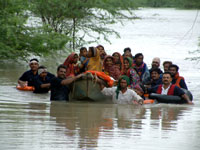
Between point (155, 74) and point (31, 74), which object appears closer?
point (155, 74)

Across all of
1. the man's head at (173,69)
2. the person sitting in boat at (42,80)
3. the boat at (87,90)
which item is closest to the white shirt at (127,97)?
the boat at (87,90)

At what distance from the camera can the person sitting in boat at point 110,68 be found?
11.6 meters

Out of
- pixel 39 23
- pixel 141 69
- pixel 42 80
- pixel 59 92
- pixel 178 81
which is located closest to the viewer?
pixel 59 92

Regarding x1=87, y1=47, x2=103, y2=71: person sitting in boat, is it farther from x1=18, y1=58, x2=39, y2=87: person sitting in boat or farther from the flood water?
x1=18, y1=58, x2=39, y2=87: person sitting in boat

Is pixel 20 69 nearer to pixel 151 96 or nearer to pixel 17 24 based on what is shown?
pixel 17 24

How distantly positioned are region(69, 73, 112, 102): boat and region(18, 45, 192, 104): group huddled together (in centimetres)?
15

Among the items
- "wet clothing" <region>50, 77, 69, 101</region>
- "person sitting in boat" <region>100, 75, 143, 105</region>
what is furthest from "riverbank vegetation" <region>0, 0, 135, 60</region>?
"person sitting in boat" <region>100, 75, 143, 105</region>

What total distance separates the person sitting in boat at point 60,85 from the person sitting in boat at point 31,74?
79.8 inches

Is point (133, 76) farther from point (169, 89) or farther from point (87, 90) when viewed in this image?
point (87, 90)

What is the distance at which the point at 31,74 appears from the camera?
487 inches

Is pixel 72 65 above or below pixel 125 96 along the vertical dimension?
above

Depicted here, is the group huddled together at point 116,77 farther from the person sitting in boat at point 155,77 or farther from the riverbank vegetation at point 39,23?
the riverbank vegetation at point 39,23

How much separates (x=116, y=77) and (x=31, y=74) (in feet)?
7.19

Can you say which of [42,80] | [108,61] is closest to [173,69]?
[108,61]
